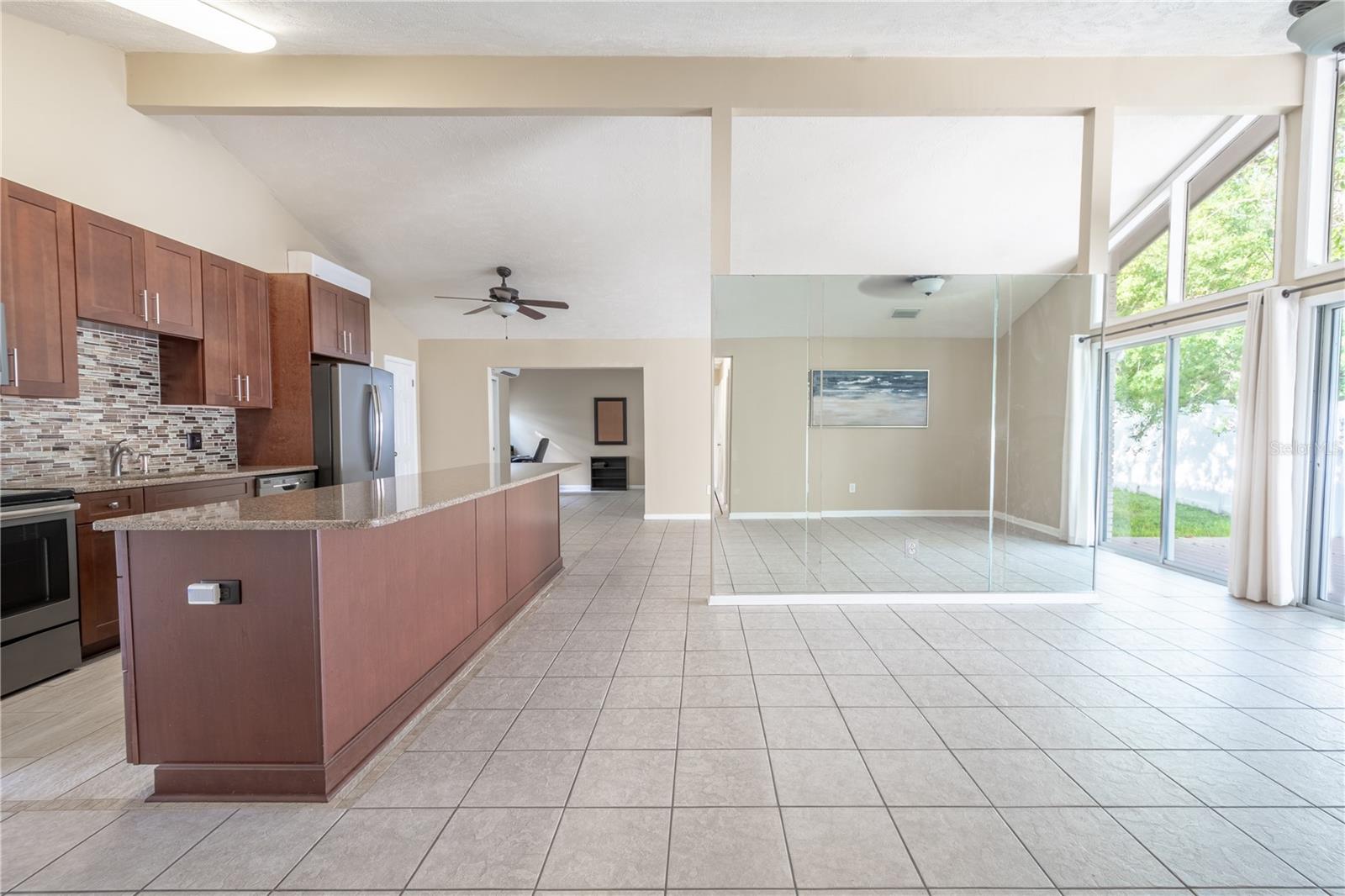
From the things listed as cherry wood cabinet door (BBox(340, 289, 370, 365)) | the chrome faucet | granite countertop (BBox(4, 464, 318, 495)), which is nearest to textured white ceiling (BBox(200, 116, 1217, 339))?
cherry wood cabinet door (BBox(340, 289, 370, 365))

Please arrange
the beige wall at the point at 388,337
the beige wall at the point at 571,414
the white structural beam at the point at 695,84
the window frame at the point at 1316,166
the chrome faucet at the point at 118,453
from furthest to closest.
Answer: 1. the beige wall at the point at 571,414
2. the beige wall at the point at 388,337
3. the window frame at the point at 1316,166
4. the white structural beam at the point at 695,84
5. the chrome faucet at the point at 118,453

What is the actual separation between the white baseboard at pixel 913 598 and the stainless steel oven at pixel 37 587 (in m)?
3.32

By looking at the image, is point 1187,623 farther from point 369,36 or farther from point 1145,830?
point 369,36

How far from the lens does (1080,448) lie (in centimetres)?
393

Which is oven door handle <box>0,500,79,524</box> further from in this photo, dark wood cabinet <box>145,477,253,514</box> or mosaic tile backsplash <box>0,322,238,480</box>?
mosaic tile backsplash <box>0,322,238,480</box>

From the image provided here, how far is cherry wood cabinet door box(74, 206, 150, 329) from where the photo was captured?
9.86ft

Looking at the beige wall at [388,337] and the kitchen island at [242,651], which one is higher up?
the beige wall at [388,337]

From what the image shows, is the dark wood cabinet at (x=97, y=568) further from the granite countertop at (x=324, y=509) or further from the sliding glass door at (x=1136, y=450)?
the sliding glass door at (x=1136, y=450)

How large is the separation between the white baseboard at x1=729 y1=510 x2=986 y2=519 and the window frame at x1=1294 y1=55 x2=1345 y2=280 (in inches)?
101

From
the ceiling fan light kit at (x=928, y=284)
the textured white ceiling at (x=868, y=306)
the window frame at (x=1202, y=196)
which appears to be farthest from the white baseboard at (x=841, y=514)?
the window frame at (x=1202, y=196)

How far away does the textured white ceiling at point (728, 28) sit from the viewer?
2.96 m

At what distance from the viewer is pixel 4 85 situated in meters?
2.84

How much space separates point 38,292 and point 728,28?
3.80 metres

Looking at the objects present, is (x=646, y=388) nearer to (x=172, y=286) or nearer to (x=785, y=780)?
(x=172, y=286)
